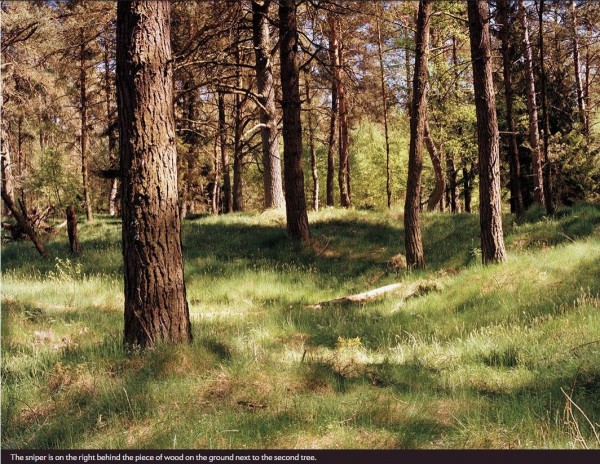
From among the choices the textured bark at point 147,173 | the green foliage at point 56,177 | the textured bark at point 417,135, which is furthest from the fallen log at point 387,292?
the green foliage at point 56,177

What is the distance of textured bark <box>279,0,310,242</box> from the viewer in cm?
1220

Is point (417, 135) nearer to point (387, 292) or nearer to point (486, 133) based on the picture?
point (486, 133)

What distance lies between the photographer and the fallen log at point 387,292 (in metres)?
8.50

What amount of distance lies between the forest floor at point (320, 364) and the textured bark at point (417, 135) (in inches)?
37.9

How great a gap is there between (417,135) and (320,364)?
7261mm

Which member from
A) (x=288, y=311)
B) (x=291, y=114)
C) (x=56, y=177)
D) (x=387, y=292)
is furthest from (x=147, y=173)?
(x=56, y=177)

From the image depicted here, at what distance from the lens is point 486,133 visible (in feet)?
31.1

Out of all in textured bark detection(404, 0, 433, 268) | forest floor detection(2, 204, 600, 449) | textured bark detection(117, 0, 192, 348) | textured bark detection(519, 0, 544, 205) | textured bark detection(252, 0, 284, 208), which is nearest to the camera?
forest floor detection(2, 204, 600, 449)

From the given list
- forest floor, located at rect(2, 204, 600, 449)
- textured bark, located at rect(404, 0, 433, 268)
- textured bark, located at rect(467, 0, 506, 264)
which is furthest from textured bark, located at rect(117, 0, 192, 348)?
textured bark, located at rect(467, 0, 506, 264)

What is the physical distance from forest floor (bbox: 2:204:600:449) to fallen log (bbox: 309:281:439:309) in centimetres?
15

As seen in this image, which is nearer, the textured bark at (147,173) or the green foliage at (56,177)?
the textured bark at (147,173)

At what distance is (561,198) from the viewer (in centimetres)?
1905

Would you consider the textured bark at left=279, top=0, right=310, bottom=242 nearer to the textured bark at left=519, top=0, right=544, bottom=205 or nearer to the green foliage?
the textured bark at left=519, top=0, right=544, bottom=205

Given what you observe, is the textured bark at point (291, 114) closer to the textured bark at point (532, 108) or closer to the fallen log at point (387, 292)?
the fallen log at point (387, 292)
